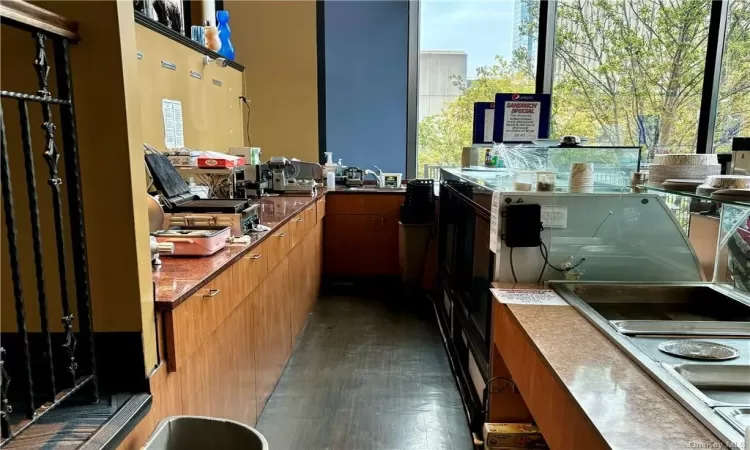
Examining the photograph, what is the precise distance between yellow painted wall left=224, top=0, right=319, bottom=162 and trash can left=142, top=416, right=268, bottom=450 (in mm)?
3607

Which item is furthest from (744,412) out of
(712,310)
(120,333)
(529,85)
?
(529,85)

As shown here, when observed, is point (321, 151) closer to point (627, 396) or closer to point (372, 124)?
point (372, 124)

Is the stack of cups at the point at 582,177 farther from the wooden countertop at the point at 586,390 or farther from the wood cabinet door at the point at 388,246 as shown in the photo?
the wood cabinet door at the point at 388,246

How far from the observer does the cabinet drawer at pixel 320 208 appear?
378 centimetres

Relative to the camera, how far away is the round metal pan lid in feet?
3.84

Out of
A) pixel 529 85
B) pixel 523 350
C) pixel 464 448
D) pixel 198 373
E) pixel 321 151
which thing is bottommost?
pixel 464 448

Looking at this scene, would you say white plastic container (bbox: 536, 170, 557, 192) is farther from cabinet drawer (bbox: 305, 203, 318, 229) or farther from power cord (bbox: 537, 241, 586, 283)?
cabinet drawer (bbox: 305, 203, 318, 229)

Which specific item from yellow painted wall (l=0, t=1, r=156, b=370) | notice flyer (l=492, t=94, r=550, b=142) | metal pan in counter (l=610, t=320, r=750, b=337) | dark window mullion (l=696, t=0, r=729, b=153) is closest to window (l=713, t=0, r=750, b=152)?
dark window mullion (l=696, t=0, r=729, b=153)

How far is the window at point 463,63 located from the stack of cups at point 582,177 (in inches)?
104

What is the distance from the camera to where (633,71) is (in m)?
3.22

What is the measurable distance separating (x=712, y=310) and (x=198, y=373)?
1618 mm

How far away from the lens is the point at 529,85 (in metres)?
4.21

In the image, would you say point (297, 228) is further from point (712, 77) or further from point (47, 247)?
point (712, 77)

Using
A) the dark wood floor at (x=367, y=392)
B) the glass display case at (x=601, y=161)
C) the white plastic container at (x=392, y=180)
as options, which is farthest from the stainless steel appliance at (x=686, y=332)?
the white plastic container at (x=392, y=180)
